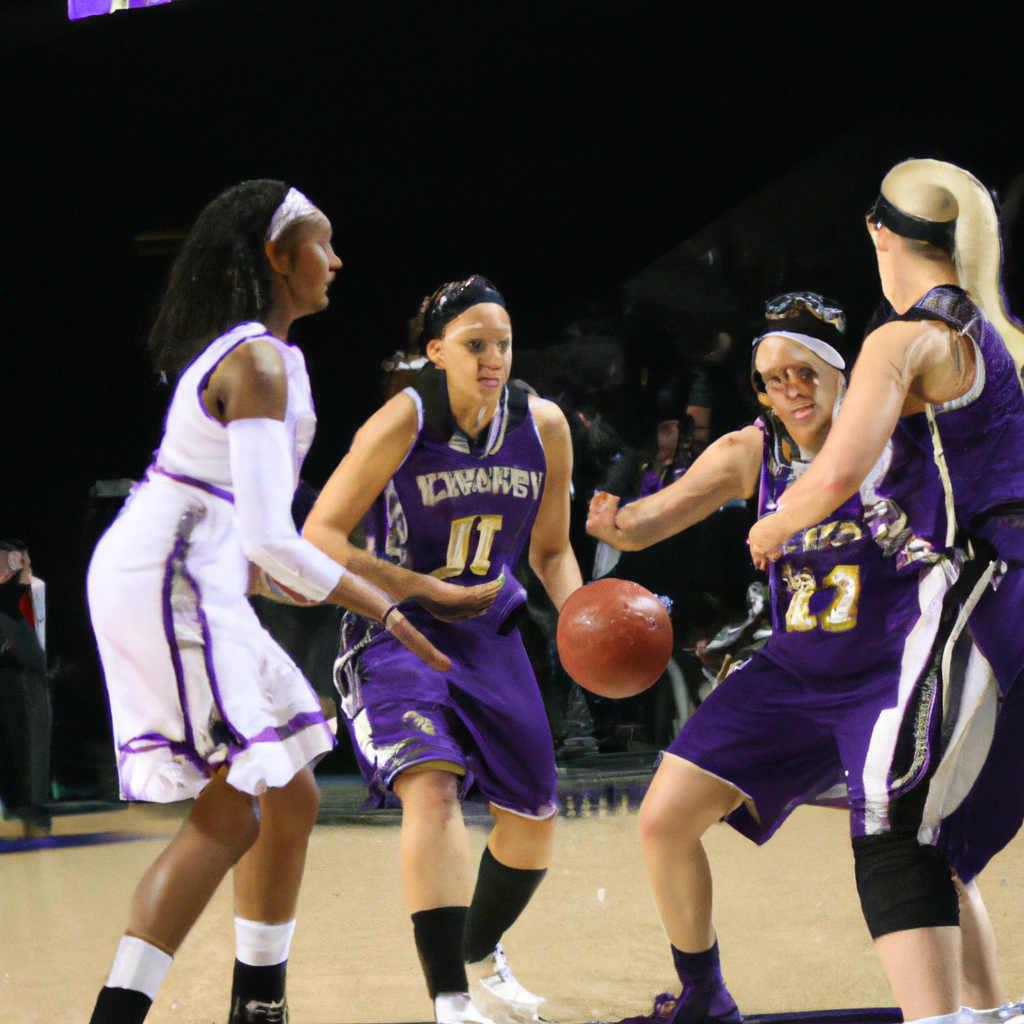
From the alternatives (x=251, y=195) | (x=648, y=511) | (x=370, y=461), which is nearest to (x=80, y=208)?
(x=251, y=195)

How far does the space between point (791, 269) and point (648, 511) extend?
0.80m

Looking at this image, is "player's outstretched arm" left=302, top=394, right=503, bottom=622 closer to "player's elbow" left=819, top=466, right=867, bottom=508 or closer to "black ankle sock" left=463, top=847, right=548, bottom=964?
"black ankle sock" left=463, top=847, right=548, bottom=964

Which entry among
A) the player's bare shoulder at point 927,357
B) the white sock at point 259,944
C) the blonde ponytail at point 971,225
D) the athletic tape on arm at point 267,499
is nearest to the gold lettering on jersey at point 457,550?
the athletic tape on arm at point 267,499

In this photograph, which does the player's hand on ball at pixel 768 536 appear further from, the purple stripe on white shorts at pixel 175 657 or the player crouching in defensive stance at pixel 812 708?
the purple stripe on white shorts at pixel 175 657

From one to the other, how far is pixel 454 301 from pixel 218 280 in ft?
2.24

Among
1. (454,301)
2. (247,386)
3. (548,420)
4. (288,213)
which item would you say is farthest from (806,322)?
(247,386)

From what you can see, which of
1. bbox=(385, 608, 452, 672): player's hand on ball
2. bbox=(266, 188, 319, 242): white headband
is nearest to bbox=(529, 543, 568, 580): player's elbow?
bbox=(385, 608, 452, 672): player's hand on ball

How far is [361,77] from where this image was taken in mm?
3652

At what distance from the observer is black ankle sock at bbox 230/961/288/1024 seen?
9.42ft

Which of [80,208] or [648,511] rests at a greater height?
[80,208]

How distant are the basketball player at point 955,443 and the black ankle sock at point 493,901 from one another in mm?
1067

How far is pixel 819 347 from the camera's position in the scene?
10.2ft

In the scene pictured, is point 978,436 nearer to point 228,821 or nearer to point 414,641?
point 414,641

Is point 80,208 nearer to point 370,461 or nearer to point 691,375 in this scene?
point 370,461
